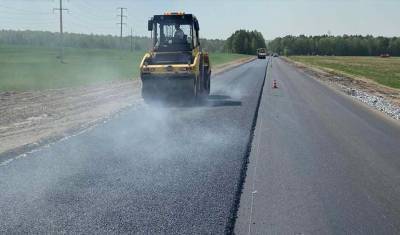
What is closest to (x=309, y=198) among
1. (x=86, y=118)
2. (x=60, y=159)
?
(x=60, y=159)

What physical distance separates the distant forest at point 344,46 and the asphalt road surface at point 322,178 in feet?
579

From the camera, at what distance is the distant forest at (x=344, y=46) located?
A: 176625mm

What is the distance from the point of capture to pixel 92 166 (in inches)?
276

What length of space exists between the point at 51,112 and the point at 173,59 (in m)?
4.72

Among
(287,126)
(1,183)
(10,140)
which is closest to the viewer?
(1,183)

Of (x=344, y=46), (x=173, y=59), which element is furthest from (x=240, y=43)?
(x=173, y=59)

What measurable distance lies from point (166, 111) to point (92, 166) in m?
6.55

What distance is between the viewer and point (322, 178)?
259 inches

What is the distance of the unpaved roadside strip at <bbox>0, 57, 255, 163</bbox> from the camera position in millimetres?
9023

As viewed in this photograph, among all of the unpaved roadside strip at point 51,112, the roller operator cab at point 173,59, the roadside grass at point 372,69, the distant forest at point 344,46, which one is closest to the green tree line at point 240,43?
the distant forest at point 344,46

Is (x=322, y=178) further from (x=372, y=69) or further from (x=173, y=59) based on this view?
(x=372, y=69)

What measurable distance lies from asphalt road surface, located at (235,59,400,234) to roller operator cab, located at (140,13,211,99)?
3679 millimetres

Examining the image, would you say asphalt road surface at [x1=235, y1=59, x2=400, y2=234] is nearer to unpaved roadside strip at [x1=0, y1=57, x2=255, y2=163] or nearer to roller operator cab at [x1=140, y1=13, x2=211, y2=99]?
roller operator cab at [x1=140, y1=13, x2=211, y2=99]

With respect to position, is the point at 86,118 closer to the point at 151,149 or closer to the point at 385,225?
the point at 151,149
